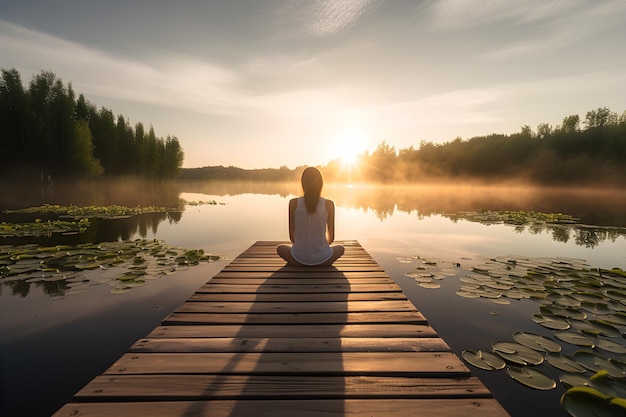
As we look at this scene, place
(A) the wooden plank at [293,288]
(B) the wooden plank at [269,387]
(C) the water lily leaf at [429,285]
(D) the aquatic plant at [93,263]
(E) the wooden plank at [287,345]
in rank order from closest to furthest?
(B) the wooden plank at [269,387] → (E) the wooden plank at [287,345] → (A) the wooden plank at [293,288] → (D) the aquatic plant at [93,263] → (C) the water lily leaf at [429,285]

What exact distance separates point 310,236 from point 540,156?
63.1 m

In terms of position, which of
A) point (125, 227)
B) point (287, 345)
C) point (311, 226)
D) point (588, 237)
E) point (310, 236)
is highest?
point (311, 226)

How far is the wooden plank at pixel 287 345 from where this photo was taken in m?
2.50

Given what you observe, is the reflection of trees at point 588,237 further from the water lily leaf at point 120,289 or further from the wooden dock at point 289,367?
the water lily leaf at point 120,289

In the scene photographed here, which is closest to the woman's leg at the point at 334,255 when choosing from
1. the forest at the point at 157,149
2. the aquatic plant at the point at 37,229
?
the aquatic plant at the point at 37,229

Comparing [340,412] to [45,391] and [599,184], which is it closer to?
[45,391]

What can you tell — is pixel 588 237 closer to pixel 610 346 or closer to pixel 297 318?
pixel 610 346

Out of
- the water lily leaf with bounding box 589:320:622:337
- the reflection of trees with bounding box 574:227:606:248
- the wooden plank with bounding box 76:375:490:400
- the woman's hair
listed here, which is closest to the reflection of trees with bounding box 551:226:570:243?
the reflection of trees with bounding box 574:227:606:248

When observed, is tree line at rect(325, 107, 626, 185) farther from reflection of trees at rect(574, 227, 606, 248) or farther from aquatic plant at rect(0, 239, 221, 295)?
aquatic plant at rect(0, 239, 221, 295)

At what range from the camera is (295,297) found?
3850 millimetres

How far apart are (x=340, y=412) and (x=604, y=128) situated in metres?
Answer: 67.6

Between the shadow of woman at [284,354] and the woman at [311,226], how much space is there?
89 cm

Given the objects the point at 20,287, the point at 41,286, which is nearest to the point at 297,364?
the point at 41,286

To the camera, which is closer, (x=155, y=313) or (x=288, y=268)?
(x=155, y=313)
